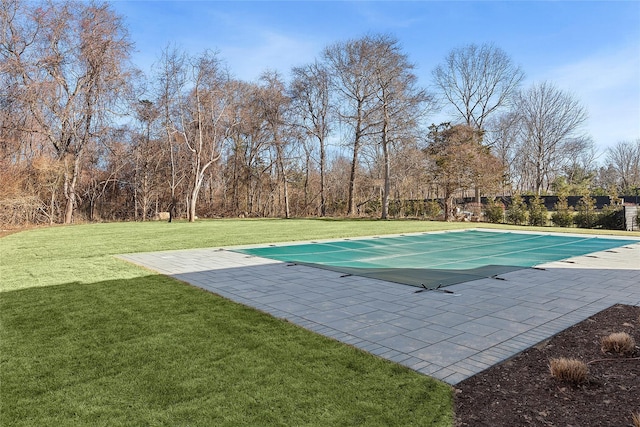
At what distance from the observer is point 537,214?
17.0 meters

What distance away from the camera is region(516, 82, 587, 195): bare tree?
90.7 feet

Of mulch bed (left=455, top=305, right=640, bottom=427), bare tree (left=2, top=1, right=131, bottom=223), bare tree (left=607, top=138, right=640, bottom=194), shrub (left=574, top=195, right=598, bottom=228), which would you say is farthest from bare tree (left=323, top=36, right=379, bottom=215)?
bare tree (left=607, top=138, right=640, bottom=194)

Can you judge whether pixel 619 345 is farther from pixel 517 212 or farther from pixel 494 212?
pixel 494 212

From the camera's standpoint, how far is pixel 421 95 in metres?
20.8

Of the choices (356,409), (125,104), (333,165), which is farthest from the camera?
(333,165)

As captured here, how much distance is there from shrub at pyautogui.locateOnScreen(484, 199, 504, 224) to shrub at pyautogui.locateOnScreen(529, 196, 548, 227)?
4.13 ft

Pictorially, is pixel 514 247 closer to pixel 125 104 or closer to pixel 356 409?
pixel 356 409

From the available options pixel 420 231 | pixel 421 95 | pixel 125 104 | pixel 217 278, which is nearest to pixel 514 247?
pixel 420 231

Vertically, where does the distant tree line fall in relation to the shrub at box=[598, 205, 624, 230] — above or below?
above

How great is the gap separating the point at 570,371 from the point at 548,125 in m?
31.0

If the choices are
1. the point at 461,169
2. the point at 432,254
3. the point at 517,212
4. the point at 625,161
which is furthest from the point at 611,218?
the point at 625,161

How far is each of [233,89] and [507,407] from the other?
22.0 metres

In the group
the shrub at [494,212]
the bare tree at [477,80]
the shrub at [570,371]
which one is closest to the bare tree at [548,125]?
the bare tree at [477,80]

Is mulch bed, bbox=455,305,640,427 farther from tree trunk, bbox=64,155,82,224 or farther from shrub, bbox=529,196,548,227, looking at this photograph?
tree trunk, bbox=64,155,82,224
